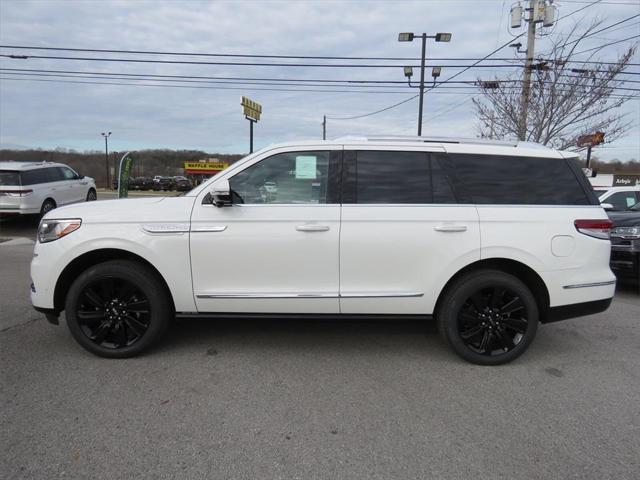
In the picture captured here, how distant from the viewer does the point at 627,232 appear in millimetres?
6785

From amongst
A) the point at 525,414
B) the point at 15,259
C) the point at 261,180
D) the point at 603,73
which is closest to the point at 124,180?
the point at 15,259

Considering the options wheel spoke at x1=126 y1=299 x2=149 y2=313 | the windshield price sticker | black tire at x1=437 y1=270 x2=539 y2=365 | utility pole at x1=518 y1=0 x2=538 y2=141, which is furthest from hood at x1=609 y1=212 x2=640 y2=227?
utility pole at x1=518 y1=0 x2=538 y2=141

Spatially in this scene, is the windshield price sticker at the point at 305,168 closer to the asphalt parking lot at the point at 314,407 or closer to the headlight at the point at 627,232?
the asphalt parking lot at the point at 314,407

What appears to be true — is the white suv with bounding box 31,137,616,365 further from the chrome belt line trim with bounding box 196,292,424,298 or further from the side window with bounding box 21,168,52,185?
the side window with bounding box 21,168,52,185

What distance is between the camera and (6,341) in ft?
14.2

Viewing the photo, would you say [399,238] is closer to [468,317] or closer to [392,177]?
[392,177]

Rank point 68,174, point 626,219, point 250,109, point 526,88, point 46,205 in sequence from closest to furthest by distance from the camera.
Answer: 1. point 626,219
2. point 46,205
3. point 68,174
4. point 526,88
5. point 250,109

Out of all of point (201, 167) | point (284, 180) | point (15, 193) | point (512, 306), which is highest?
point (201, 167)

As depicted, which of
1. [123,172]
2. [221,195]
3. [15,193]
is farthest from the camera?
[15,193]

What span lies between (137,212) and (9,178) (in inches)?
440

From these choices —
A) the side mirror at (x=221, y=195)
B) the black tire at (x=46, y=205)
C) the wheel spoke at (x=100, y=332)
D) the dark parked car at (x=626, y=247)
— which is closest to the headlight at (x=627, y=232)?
the dark parked car at (x=626, y=247)

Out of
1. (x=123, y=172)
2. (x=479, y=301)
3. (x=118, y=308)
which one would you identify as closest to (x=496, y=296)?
(x=479, y=301)

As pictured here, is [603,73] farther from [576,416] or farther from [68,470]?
[68,470]

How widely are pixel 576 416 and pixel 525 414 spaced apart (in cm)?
35
